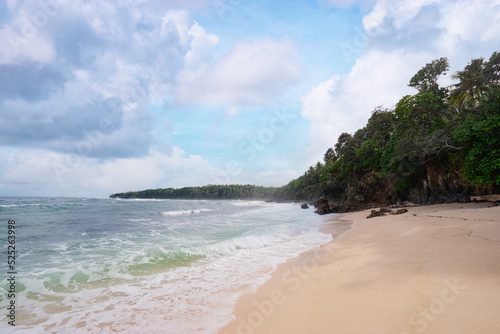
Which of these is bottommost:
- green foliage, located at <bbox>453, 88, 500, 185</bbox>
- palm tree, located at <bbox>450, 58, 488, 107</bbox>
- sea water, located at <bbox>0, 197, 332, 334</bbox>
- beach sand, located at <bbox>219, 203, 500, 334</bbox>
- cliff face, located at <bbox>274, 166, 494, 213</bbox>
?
sea water, located at <bbox>0, 197, 332, 334</bbox>

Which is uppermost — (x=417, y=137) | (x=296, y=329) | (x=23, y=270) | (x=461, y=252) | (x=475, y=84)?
(x=475, y=84)

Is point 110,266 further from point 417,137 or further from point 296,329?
point 417,137

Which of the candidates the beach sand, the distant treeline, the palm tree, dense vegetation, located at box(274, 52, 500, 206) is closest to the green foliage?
dense vegetation, located at box(274, 52, 500, 206)

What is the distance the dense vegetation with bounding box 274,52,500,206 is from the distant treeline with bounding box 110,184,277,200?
109 metres

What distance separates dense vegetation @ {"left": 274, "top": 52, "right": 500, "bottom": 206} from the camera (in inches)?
545

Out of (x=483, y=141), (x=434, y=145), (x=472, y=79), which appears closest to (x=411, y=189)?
(x=434, y=145)

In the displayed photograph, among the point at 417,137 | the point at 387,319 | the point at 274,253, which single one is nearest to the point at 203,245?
the point at 274,253

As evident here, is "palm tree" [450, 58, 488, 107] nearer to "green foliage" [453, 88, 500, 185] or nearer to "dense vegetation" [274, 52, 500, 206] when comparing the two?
"dense vegetation" [274, 52, 500, 206]

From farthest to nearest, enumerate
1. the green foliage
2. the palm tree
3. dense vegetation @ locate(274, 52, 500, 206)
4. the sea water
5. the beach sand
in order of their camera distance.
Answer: the palm tree
dense vegetation @ locate(274, 52, 500, 206)
the green foliage
the sea water
the beach sand

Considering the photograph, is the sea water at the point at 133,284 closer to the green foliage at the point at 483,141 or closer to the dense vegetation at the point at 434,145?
the green foliage at the point at 483,141

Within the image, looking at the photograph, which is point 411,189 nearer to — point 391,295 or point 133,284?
point 391,295

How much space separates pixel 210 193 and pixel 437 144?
128 meters

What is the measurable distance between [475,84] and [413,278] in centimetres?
2494

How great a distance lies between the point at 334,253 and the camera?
6758 mm
